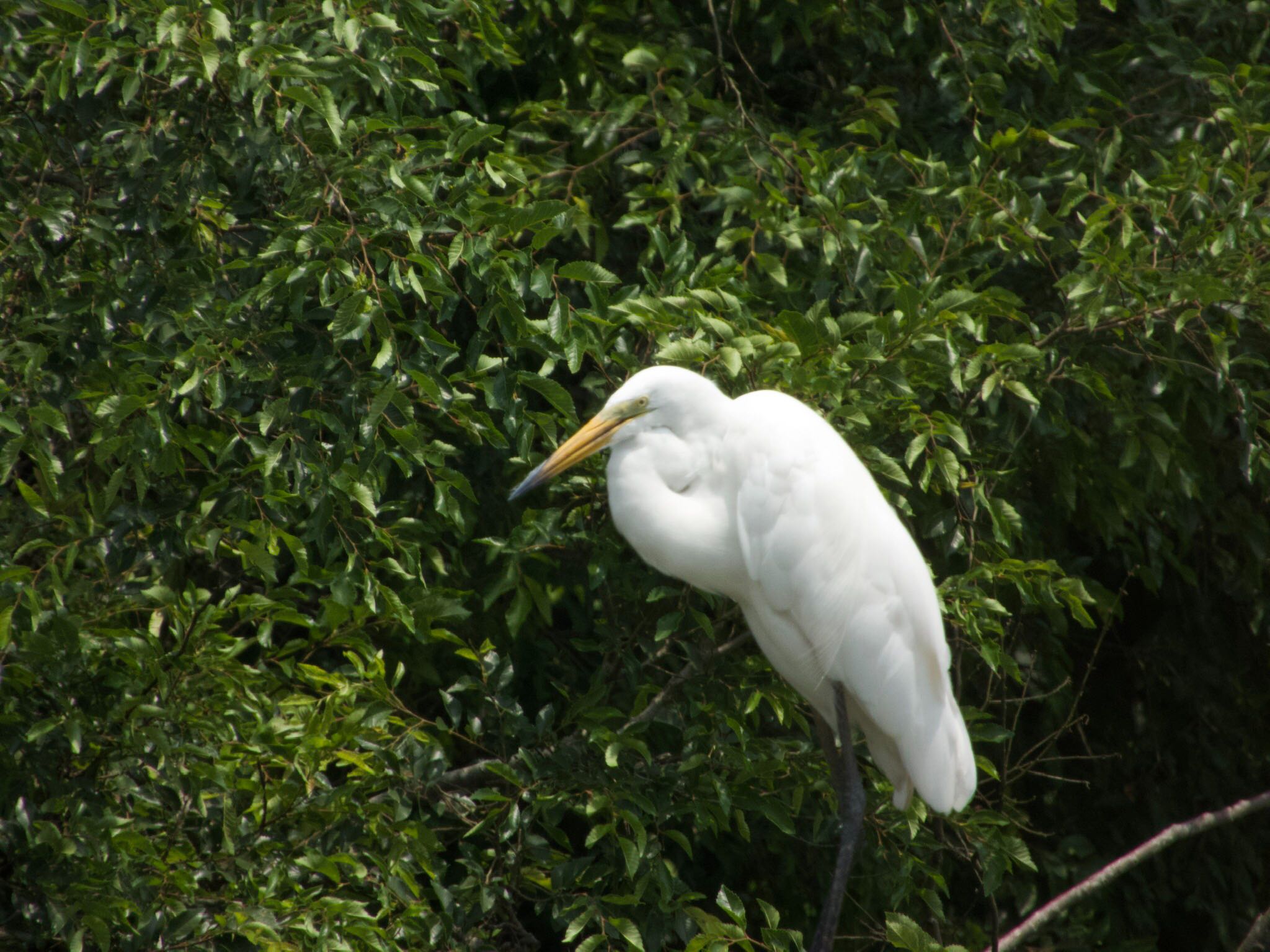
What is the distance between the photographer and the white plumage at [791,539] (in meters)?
2.45

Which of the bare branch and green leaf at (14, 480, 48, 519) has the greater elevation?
green leaf at (14, 480, 48, 519)

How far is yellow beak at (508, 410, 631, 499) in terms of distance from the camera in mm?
2422

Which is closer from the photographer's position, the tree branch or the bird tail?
the bird tail


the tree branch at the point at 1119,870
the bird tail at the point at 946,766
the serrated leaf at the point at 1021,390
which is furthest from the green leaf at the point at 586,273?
the tree branch at the point at 1119,870

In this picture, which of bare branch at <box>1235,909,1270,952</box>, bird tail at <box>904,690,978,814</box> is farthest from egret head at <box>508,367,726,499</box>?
bare branch at <box>1235,909,1270,952</box>

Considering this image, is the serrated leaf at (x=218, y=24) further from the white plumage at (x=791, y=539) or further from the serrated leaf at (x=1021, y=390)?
the serrated leaf at (x=1021, y=390)

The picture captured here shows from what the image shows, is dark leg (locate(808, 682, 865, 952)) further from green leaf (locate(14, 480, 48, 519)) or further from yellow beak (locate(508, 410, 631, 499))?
green leaf (locate(14, 480, 48, 519))

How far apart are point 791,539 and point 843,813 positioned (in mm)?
570

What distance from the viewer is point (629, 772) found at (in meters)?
2.58

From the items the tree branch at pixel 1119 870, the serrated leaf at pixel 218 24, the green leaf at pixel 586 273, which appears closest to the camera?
the serrated leaf at pixel 218 24

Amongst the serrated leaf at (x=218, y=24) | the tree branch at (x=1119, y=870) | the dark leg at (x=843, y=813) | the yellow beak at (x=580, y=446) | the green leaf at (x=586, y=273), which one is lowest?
the tree branch at (x=1119, y=870)

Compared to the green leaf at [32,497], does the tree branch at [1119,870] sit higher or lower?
lower

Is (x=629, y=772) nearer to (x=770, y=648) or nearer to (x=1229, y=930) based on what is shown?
(x=770, y=648)

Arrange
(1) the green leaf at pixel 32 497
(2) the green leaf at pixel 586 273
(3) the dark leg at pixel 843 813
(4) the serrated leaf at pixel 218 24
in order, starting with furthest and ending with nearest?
(3) the dark leg at pixel 843 813 < (2) the green leaf at pixel 586 273 < (1) the green leaf at pixel 32 497 < (4) the serrated leaf at pixel 218 24
